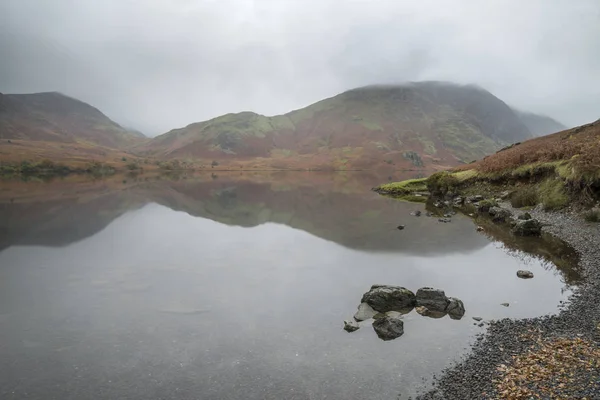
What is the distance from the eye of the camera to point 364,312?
19875 mm

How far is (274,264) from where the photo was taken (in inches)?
1211

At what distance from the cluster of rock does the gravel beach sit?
253 cm

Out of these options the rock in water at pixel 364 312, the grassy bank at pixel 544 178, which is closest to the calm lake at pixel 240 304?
the rock in water at pixel 364 312

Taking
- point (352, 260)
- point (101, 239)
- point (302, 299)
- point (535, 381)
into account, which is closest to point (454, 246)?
point (352, 260)

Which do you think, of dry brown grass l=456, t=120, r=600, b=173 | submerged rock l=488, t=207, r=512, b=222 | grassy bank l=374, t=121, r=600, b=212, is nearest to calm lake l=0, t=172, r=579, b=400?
submerged rock l=488, t=207, r=512, b=222

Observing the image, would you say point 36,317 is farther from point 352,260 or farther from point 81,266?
point 352,260

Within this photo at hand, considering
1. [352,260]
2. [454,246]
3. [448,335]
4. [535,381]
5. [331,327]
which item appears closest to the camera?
[535,381]

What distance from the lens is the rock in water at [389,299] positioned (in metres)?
20.3

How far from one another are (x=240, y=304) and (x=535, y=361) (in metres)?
14.5

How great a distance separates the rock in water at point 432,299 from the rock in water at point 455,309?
0.69 ft

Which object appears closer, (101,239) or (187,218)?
(101,239)

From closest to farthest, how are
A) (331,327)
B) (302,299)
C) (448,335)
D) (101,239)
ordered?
(448,335), (331,327), (302,299), (101,239)

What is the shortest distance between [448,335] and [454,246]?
66.0 feet

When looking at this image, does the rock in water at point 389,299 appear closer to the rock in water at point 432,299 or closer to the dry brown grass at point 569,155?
the rock in water at point 432,299
